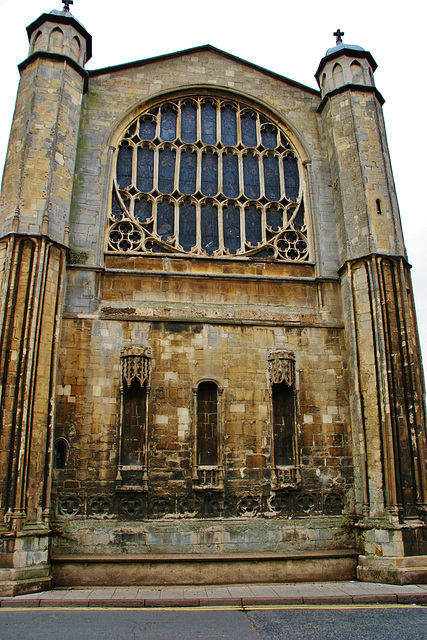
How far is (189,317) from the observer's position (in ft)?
41.7

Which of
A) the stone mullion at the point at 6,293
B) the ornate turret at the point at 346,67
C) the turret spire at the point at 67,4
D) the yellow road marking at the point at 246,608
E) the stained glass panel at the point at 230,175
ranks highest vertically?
the turret spire at the point at 67,4

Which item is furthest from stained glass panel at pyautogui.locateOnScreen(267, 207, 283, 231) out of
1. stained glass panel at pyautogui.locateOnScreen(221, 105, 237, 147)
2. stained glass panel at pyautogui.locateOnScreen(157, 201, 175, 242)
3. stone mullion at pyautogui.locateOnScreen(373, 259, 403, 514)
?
stone mullion at pyautogui.locateOnScreen(373, 259, 403, 514)

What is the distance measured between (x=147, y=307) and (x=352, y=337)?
199 inches

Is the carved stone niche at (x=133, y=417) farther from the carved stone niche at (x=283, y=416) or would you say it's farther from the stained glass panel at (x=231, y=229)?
the stained glass panel at (x=231, y=229)

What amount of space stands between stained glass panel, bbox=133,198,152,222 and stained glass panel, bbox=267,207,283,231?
335 centimetres

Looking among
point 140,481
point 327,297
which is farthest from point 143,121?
point 140,481

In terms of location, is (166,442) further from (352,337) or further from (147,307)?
(352,337)

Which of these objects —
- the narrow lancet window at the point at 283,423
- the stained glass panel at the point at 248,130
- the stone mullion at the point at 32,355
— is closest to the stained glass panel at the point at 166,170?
the stained glass panel at the point at 248,130

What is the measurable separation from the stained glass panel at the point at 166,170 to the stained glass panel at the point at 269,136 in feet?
9.35

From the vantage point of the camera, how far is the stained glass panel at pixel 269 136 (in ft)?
51.0

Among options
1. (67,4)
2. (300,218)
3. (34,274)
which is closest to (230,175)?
(300,218)

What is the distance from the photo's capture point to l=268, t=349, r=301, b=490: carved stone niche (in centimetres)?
1191

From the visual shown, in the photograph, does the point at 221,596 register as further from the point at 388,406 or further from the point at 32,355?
the point at 32,355

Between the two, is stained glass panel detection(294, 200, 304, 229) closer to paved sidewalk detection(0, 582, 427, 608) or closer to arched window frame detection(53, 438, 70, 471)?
arched window frame detection(53, 438, 70, 471)
